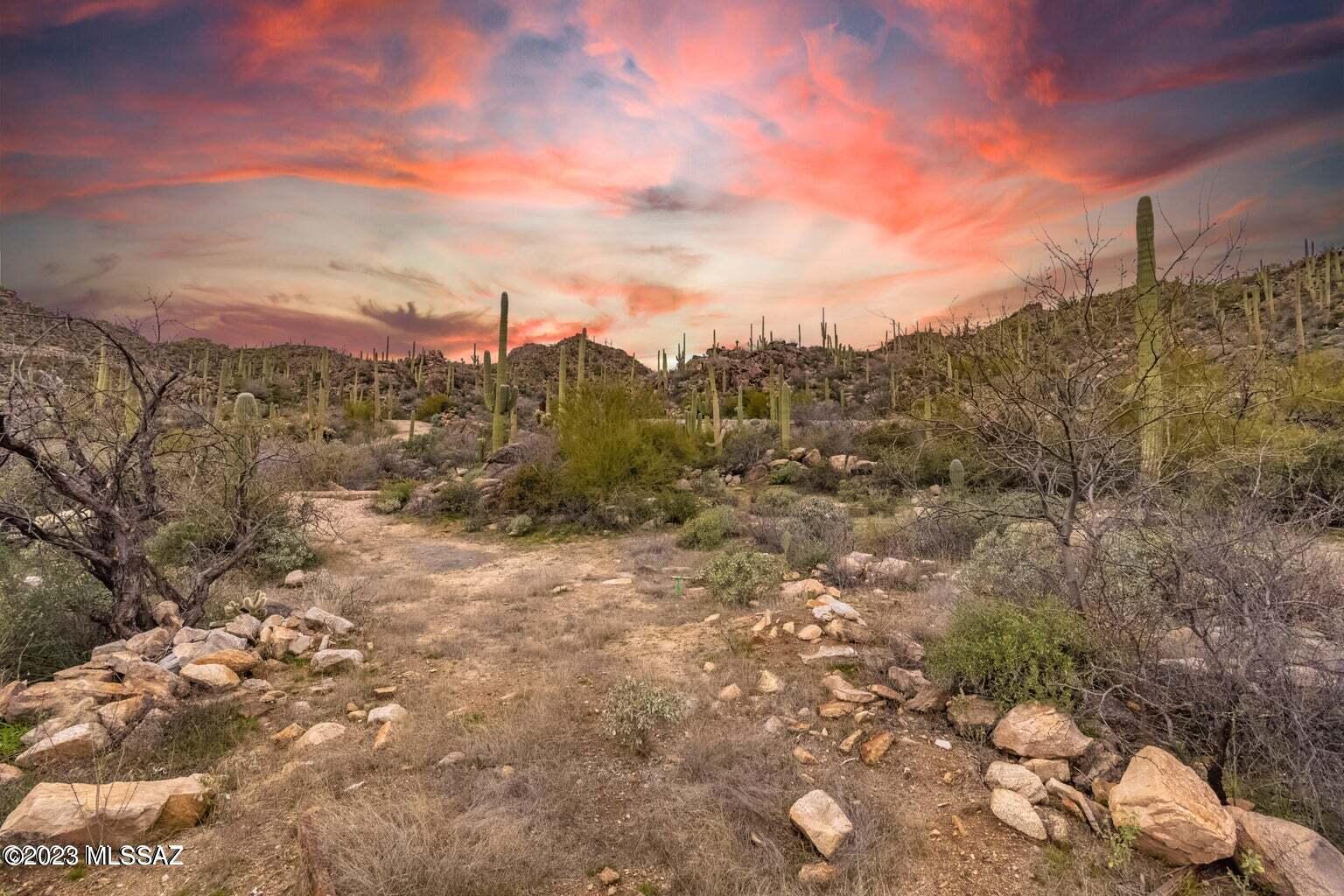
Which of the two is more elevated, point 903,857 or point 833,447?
point 833,447

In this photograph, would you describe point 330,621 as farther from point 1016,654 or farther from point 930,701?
point 1016,654

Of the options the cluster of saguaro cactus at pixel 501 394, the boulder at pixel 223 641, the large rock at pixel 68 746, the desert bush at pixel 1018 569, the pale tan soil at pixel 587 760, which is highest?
the cluster of saguaro cactus at pixel 501 394

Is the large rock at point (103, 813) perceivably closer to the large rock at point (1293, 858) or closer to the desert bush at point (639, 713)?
the desert bush at point (639, 713)

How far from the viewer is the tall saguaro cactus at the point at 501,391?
62.6ft

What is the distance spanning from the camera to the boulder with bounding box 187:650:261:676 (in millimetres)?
4828

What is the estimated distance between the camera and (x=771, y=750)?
12.2ft

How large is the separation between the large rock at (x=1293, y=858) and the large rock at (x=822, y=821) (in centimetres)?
171

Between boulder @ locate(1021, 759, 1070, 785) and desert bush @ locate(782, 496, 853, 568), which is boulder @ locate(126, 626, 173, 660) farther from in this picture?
desert bush @ locate(782, 496, 853, 568)

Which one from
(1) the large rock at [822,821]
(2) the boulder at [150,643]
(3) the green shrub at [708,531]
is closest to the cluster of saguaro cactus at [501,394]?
(3) the green shrub at [708,531]

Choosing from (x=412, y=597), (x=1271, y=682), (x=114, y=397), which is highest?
(x=114, y=397)

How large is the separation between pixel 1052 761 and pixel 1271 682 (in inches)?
46.2

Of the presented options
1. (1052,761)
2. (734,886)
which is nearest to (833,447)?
(1052,761)

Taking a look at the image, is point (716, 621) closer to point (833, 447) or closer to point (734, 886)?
point (734, 886)

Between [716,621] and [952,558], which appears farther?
[952,558]
